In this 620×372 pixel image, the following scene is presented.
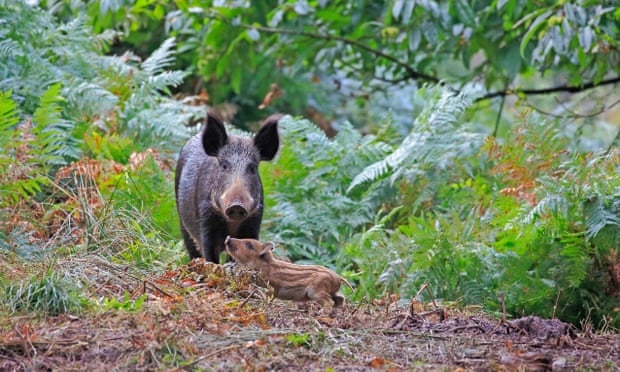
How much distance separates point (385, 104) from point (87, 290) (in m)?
11.4

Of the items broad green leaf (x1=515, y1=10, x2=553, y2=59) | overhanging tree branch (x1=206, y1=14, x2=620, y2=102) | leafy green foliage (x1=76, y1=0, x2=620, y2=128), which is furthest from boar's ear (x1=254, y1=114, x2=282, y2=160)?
overhanging tree branch (x1=206, y1=14, x2=620, y2=102)

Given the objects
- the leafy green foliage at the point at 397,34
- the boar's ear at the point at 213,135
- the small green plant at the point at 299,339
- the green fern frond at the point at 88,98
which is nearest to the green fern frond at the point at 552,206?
the leafy green foliage at the point at 397,34

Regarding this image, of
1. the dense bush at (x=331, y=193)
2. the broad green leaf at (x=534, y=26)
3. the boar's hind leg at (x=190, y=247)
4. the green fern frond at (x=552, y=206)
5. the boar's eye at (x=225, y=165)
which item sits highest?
the broad green leaf at (x=534, y=26)

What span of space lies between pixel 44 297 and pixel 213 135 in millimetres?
2239

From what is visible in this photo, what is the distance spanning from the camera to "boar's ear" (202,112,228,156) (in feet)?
23.7

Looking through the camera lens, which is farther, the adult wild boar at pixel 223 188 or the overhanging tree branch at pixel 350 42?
the overhanging tree branch at pixel 350 42

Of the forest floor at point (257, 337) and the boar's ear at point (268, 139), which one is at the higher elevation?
the boar's ear at point (268, 139)

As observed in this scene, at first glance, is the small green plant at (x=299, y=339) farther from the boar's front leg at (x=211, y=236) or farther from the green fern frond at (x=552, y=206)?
the green fern frond at (x=552, y=206)

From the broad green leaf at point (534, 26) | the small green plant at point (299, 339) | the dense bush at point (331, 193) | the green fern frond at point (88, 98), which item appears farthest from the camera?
A: the green fern frond at point (88, 98)

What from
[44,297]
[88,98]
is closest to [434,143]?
[88,98]

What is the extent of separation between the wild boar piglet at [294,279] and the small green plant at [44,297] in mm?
1067

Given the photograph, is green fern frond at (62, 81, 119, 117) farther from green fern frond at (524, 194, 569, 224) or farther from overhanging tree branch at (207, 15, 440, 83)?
green fern frond at (524, 194, 569, 224)

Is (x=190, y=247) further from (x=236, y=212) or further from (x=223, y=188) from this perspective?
(x=236, y=212)

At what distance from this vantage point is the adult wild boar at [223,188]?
6922mm
